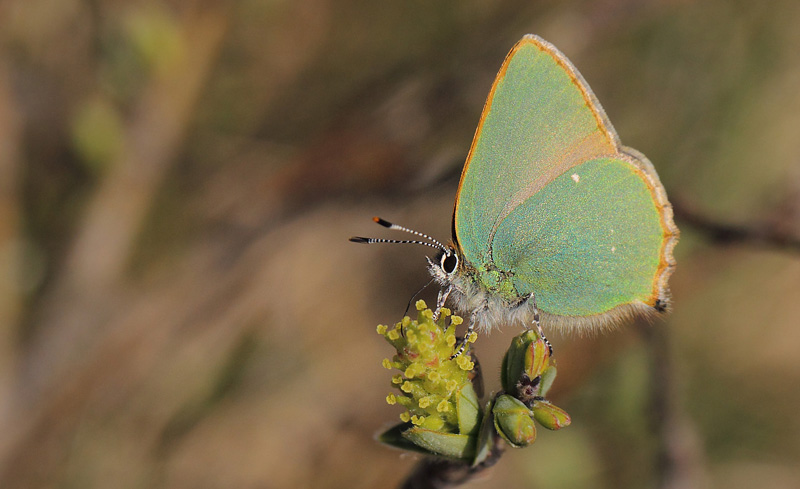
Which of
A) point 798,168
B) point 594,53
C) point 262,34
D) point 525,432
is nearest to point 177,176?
point 262,34

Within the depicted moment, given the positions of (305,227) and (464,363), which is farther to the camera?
(305,227)

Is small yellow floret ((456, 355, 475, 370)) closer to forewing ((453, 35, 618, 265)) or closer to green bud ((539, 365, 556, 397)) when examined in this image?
green bud ((539, 365, 556, 397))

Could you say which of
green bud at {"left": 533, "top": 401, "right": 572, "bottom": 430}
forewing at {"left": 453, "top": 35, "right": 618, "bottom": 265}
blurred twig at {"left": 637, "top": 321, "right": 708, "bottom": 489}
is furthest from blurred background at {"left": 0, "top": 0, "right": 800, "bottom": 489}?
green bud at {"left": 533, "top": 401, "right": 572, "bottom": 430}

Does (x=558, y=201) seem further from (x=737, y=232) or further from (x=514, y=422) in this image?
(x=514, y=422)

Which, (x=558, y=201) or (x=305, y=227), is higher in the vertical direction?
(x=558, y=201)

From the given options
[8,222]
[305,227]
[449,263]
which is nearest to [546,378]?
[449,263]

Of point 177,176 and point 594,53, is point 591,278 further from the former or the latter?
point 177,176

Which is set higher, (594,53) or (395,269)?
(594,53)
